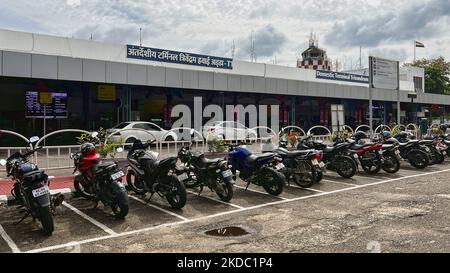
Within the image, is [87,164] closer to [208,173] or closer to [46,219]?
[46,219]

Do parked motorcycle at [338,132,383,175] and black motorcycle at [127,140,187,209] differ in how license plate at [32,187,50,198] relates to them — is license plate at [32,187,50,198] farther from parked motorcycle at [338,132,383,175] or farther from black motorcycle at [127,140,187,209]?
parked motorcycle at [338,132,383,175]

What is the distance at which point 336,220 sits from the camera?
638 cm

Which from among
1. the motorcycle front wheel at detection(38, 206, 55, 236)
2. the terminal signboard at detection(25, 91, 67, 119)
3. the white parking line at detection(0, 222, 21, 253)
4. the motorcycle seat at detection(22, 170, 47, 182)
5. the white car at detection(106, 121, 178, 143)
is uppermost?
the terminal signboard at detection(25, 91, 67, 119)

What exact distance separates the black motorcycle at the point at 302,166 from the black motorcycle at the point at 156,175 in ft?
9.45

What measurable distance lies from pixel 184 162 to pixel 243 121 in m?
19.0

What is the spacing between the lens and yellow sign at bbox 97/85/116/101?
19.8 meters

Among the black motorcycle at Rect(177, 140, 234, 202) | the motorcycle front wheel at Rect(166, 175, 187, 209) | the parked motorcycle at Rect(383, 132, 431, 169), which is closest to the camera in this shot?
the motorcycle front wheel at Rect(166, 175, 187, 209)

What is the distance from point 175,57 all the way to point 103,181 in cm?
1619

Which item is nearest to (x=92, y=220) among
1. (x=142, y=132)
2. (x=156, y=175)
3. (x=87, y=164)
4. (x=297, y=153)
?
(x=87, y=164)

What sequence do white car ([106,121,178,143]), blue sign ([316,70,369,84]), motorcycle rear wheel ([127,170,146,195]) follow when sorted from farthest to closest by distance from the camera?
blue sign ([316,70,369,84])
white car ([106,121,178,143])
motorcycle rear wheel ([127,170,146,195])

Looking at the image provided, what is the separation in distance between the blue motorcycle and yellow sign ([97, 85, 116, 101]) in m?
12.8

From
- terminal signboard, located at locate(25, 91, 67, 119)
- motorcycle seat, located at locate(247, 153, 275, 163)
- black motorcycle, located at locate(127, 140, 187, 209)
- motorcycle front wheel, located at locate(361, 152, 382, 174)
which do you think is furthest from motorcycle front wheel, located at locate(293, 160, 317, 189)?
terminal signboard, located at locate(25, 91, 67, 119)

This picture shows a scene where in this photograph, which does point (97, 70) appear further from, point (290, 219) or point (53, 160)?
point (290, 219)

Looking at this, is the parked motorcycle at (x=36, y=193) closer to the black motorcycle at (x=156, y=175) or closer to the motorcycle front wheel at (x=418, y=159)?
the black motorcycle at (x=156, y=175)
